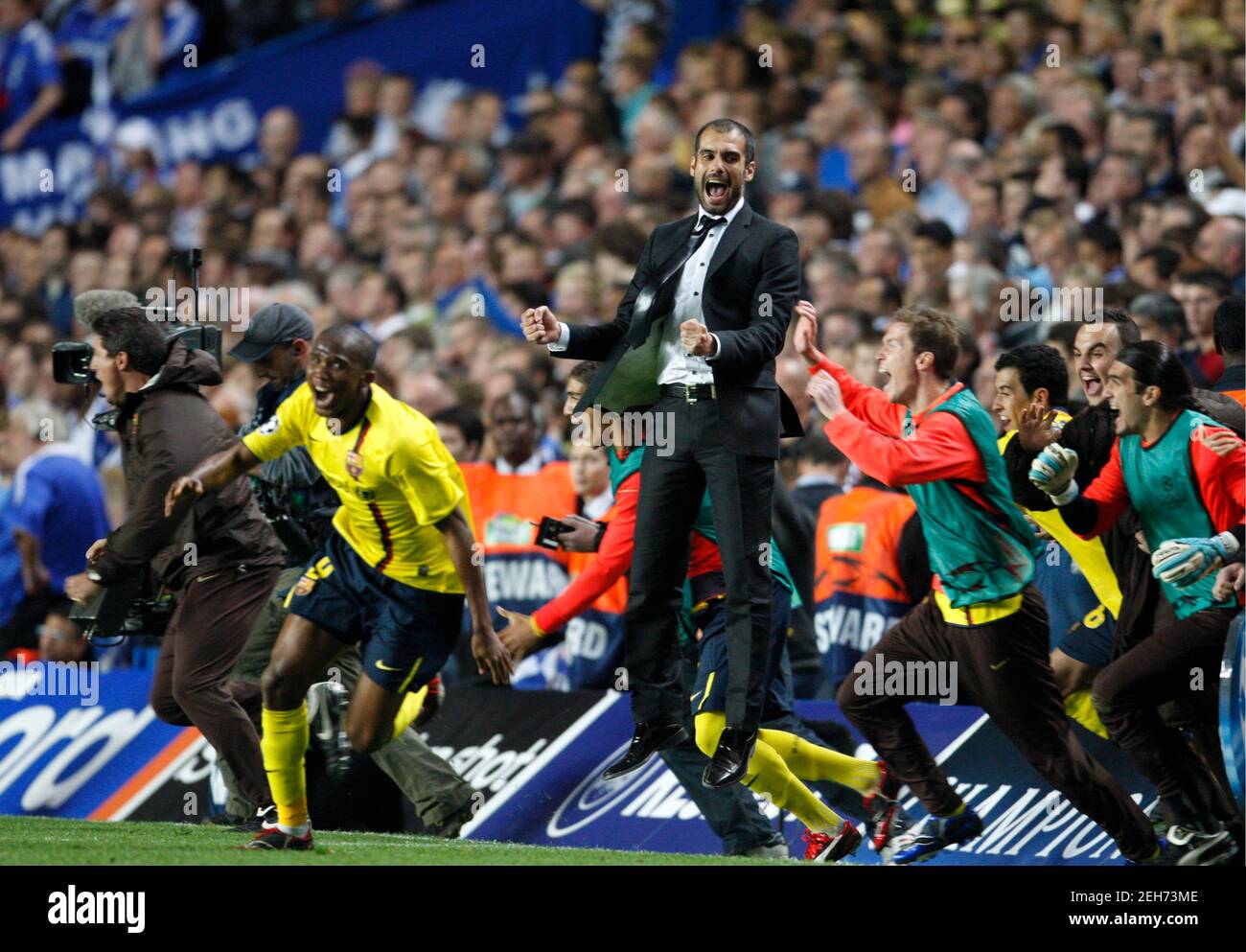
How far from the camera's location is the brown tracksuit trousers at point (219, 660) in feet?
28.5

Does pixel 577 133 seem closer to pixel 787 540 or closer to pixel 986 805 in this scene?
pixel 787 540

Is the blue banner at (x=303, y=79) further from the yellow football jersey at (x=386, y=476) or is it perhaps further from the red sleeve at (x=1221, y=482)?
the red sleeve at (x=1221, y=482)

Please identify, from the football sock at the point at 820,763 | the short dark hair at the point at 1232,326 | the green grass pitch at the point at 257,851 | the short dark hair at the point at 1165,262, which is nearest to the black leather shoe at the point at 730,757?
the green grass pitch at the point at 257,851

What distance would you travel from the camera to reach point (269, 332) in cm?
925

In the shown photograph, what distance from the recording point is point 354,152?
58.6 ft

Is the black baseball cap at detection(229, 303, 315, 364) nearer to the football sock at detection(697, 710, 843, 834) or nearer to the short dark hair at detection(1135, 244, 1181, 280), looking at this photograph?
the football sock at detection(697, 710, 843, 834)

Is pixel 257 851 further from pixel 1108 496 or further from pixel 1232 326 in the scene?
pixel 1232 326

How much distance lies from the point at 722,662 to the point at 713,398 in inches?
41.6

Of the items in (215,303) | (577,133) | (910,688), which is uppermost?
(577,133)

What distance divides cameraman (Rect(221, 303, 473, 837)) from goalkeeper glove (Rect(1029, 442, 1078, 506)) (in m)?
3.15

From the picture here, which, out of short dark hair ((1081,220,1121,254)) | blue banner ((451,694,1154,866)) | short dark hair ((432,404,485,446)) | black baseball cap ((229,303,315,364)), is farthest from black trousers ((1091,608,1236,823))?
short dark hair ((432,404,485,446))

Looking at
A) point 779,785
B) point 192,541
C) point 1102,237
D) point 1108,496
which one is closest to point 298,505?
point 192,541
